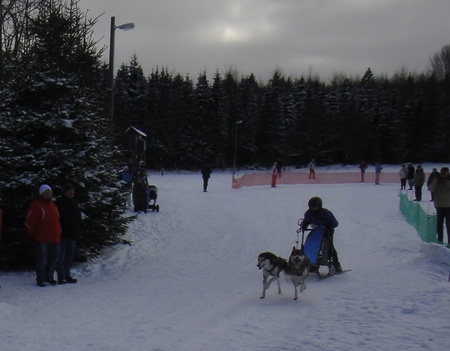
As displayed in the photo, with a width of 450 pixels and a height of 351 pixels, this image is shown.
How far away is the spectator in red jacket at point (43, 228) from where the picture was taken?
10125 mm

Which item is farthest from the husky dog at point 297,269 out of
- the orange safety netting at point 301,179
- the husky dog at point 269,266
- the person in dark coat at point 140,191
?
the orange safety netting at point 301,179

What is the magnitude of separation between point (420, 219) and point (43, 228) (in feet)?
37.2

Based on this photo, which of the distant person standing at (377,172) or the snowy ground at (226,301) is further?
the distant person standing at (377,172)

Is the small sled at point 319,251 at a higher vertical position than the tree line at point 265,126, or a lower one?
lower

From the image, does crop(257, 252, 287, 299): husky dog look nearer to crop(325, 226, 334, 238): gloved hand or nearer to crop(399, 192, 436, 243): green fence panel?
crop(325, 226, 334, 238): gloved hand

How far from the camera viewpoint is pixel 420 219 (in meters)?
17.2

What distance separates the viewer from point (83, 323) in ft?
24.8

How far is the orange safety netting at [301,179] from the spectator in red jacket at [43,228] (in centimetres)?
2810

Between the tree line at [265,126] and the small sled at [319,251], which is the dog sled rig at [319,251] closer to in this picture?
the small sled at [319,251]

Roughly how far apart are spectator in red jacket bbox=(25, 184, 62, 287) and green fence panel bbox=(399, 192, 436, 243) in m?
9.30

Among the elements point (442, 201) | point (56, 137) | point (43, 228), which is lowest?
point (43, 228)

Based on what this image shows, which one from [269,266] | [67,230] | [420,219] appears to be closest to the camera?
[269,266]

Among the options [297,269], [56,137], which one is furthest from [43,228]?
[297,269]

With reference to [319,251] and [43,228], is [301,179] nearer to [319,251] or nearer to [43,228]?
[319,251]
